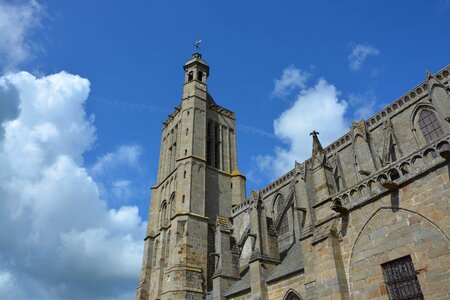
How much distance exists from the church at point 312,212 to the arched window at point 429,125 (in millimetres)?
54

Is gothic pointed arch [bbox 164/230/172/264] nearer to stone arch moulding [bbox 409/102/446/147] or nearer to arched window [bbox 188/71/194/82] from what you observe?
arched window [bbox 188/71/194/82]

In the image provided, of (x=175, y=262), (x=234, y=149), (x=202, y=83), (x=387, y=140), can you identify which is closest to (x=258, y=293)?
(x=175, y=262)

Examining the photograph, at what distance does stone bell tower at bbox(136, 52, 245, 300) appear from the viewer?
82.2 feet

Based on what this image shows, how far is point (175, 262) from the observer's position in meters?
24.7

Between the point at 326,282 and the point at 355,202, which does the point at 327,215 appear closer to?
the point at 355,202

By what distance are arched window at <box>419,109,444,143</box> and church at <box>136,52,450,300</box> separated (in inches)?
2.1

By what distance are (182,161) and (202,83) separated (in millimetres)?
9273

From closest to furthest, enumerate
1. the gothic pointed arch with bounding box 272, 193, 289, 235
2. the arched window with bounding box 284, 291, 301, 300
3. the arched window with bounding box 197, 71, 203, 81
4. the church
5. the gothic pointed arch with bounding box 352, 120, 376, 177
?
the church, the arched window with bounding box 284, 291, 301, 300, the gothic pointed arch with bounding box 352, 120, 376, 177, the gothic pointed arch with bounding box 272, 193, 289, 235, the arched window with bounding box 197, 71, 203, 81

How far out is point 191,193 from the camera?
28297mm

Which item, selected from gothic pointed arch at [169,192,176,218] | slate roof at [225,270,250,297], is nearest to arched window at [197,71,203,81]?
gothic pointed arch at [169,192,176,218]

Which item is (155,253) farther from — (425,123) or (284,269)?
(425,123)

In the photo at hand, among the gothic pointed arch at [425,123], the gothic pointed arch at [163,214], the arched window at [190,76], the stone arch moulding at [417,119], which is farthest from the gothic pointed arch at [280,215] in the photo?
the arched window at [190,76]

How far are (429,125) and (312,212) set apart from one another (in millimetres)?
7997

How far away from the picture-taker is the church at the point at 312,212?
8586 mm
